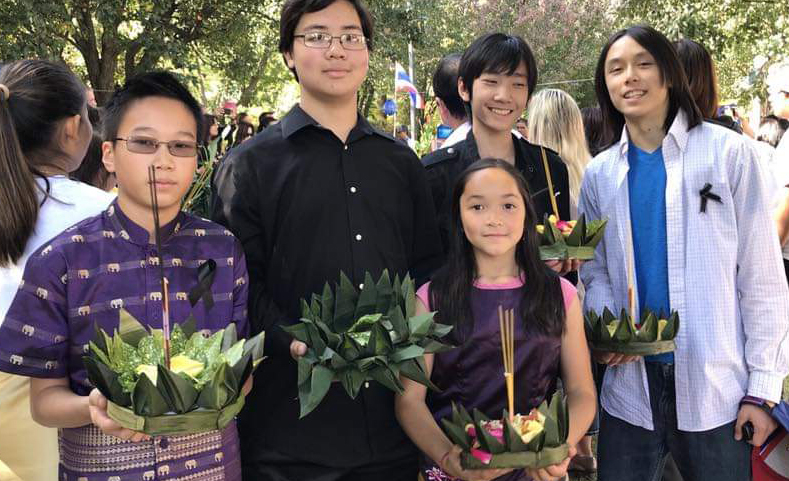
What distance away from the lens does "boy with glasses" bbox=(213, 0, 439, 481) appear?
259cm

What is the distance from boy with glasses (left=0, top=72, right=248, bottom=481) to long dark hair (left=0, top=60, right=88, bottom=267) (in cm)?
50

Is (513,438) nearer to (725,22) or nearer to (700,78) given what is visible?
(700,78)

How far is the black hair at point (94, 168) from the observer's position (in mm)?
4246

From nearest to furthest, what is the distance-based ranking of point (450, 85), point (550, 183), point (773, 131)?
point (550, 183) < point (450, 85) < point (773, 131)

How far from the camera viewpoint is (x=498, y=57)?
10.7ft

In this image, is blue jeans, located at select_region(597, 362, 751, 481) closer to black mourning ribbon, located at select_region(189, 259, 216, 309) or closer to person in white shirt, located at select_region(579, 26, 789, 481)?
person in white shirt, located at select_region(579, 26, 789, 481)

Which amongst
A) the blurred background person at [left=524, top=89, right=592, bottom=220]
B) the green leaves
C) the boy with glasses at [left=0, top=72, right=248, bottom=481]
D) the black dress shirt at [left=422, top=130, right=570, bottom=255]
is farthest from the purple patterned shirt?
the blurred background person at [left=524, top=89, right=592, bottom=220]

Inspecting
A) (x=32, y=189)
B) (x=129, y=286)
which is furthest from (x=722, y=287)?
(x=32, y=189)

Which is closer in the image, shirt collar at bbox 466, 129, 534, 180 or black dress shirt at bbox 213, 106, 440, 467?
black dress shirt at bbox 213, 106, 440, 467

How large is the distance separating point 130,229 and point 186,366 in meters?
0.57

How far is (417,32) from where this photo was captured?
15406mm

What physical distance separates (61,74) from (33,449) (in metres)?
1.36

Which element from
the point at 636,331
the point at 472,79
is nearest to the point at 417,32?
the point at 472,79

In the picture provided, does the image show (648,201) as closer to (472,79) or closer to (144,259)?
(472,79)
